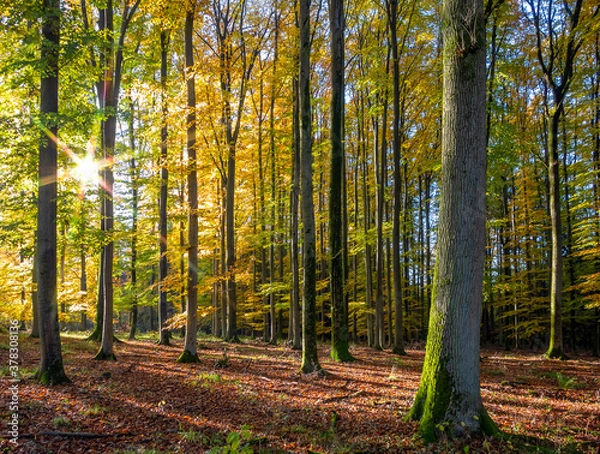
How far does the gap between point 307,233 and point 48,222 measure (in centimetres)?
562

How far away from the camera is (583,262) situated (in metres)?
20.3

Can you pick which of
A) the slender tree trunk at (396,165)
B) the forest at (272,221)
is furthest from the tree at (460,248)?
the slender tree trunk at (396,165)

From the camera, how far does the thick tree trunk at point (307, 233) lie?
27.3 feet

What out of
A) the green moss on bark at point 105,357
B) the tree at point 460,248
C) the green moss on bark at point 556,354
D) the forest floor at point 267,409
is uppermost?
the tree at point 460,248

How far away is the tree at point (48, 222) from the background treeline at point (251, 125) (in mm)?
277

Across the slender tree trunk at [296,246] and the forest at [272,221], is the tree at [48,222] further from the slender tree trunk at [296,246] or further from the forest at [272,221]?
the slender tree trunk at [296,246]

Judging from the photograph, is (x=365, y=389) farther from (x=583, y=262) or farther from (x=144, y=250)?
(x=583, y=262)

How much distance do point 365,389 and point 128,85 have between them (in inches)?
514

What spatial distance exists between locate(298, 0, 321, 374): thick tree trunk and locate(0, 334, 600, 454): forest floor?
69 centimetres

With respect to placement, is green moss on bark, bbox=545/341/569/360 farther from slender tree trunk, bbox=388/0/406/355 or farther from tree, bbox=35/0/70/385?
tree, bbox=35/0/70/385

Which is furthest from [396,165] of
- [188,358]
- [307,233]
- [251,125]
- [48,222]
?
[48,222]

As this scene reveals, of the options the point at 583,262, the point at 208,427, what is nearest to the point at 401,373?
the point at 208,427

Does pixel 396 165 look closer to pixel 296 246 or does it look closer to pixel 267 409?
pixel 296 246

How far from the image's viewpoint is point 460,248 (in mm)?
4312
